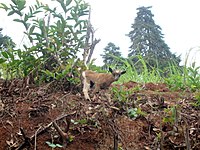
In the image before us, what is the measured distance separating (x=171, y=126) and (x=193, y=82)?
1.40 metres

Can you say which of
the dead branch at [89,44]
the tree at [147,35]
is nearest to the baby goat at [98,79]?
the dead branch at [89,44]

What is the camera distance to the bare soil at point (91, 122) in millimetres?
2326

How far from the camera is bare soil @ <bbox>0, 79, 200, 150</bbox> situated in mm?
2326

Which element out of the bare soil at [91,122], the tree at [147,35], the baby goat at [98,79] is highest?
the tree at [147,35]

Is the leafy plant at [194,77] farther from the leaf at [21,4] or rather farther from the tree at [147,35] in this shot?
the tree at [147,35]

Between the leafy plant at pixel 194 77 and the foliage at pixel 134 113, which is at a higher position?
the leafy plant at pixel 194 77

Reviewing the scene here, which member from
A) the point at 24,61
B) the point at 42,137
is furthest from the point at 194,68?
the point at 42,137

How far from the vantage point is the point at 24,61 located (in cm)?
310

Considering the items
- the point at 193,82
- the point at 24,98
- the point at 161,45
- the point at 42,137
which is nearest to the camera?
the point at 42,137

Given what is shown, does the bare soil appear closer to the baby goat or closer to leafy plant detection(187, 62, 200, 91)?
the baby goat

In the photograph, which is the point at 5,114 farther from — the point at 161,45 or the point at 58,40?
the point at 161,45

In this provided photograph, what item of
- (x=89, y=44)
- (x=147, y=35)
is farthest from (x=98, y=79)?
(x=147, y=35)

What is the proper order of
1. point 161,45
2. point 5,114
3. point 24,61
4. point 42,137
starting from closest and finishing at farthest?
1. point 42,137
2. point 5,114
3. point 24,61
4. point 161,45

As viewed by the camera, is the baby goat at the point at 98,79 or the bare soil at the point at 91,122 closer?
the bare soil at the point at 91,122
